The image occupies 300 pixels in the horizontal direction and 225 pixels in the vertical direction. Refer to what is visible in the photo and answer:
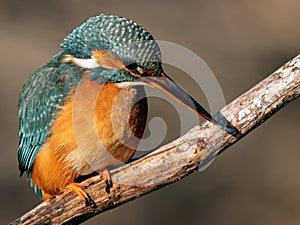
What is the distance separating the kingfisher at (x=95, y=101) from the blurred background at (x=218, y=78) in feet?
7.39

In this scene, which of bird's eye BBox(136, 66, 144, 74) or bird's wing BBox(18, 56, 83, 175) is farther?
bird's wing BBox(18, 56, 83, 175)

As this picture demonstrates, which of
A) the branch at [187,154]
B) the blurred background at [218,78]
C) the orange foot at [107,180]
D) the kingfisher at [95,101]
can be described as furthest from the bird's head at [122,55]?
the blurred background at [218,78]

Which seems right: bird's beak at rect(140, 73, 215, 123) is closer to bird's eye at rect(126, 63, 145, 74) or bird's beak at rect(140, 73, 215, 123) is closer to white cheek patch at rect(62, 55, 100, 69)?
bird's eye at rect(126, 63, 145, 74)

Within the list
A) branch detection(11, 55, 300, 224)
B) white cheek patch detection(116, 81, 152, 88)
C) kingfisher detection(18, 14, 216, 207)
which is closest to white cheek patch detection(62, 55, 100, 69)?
kingfisher detection(18, 14, 216, 207)

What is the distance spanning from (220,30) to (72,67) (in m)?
3.79

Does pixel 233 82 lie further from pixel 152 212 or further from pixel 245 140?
pixel 152 212

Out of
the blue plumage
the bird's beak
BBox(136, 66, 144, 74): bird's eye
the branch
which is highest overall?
the blue plumage

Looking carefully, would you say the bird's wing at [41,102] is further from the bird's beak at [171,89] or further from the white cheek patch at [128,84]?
the bird's beak at [171,89]

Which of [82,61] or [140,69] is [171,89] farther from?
[82,61]

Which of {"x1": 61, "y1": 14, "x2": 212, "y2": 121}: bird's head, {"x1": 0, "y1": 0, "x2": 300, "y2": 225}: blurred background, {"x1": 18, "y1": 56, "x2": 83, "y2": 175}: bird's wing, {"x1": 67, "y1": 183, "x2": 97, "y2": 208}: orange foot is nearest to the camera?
{"x1": 61, "y1": 14, "x2": 212, "y2": 121}: bird's head

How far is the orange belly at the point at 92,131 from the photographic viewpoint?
3283 millimetres

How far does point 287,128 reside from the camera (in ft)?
21.3

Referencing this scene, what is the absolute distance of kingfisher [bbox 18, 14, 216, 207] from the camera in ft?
10.5

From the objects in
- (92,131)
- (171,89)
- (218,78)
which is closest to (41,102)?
(92,131)
